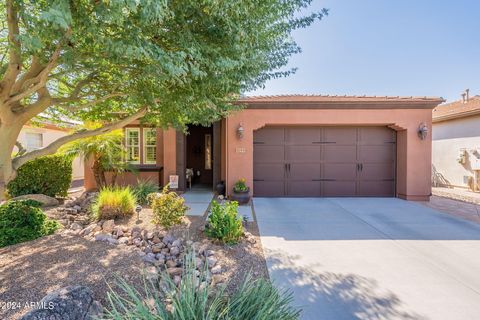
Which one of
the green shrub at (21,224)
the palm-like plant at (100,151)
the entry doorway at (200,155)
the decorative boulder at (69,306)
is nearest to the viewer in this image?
the decorative boulder at (69,306)

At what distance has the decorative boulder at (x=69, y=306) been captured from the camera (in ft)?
7.41

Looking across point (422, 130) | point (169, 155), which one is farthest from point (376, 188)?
point (169, 155)

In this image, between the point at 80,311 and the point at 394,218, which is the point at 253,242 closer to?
the point at 80,311

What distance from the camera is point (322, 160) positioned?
9.49m

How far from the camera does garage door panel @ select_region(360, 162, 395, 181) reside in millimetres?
9461

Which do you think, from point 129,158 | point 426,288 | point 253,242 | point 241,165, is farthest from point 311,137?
point 129,158

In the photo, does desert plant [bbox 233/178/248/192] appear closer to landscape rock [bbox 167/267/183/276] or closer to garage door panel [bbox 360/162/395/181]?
landscape rock [bbox 167/267/183/276]

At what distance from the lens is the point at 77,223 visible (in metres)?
5.89

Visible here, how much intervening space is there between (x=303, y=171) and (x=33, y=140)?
1522cm

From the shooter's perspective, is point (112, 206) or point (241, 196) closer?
point (112, 206)

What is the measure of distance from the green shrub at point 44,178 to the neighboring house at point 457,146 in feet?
59.1

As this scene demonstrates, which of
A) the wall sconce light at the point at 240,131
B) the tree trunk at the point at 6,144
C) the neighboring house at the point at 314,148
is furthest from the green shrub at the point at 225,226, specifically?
the wall sconce light at the point at 240,131

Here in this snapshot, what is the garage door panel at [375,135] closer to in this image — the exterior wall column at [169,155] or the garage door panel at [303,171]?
the garage door panel at [303,171]

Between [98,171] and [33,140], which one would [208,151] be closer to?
[98,171]
